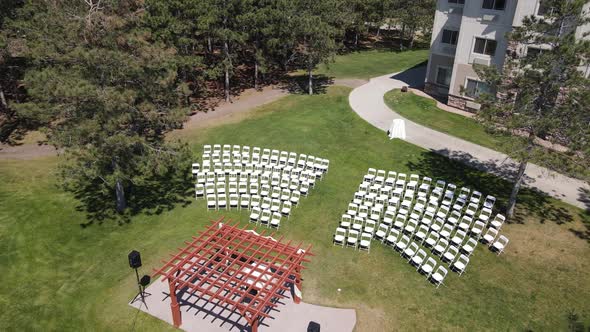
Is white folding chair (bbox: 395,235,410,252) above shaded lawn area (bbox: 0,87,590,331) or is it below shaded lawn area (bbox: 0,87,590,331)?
above

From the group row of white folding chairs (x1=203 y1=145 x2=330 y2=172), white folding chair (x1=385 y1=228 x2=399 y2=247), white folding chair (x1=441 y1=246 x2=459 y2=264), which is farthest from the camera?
row of white folding chairs (x1=203 y1=145 x2=330 y2=172)

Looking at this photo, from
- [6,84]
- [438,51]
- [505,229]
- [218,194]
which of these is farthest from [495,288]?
[6,84]

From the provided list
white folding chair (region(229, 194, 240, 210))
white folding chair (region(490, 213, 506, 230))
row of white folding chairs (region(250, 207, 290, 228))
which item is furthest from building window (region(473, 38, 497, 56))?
white folding chair (region(229, 194, 240, 210))

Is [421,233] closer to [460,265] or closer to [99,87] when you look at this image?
[460,265]

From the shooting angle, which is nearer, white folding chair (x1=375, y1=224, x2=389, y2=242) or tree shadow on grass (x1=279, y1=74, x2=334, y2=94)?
white folding chair (x1=375, y1=224, x2=389, y2=242)

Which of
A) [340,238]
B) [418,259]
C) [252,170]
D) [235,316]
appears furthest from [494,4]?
[235,316]

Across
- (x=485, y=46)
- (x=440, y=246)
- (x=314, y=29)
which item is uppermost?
(x=314, y=29)

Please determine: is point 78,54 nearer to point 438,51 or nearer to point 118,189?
point 118,189

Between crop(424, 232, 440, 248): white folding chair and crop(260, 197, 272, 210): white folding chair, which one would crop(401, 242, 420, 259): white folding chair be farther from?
crop(260, 197, 272, 210): white folding chair
